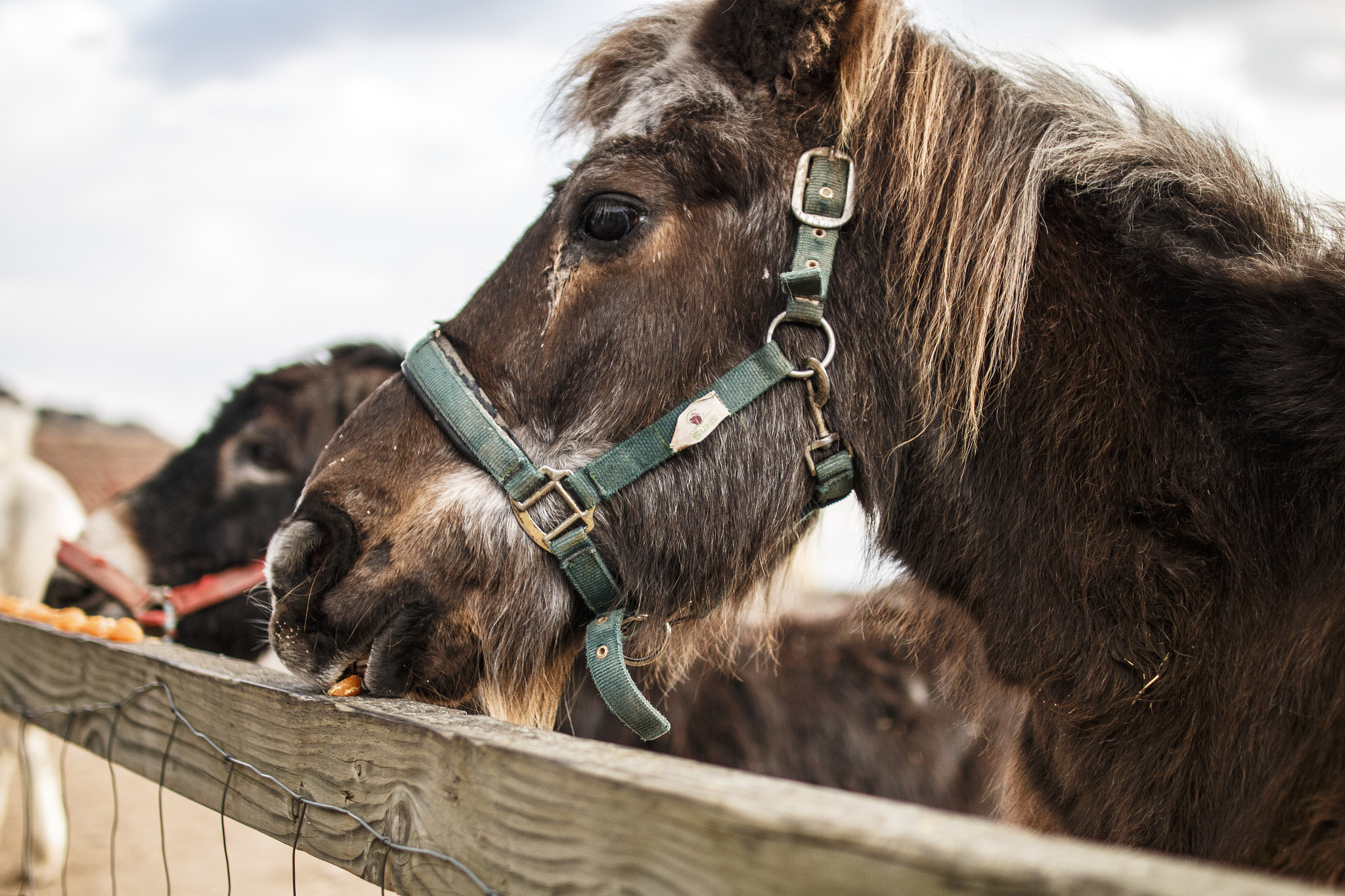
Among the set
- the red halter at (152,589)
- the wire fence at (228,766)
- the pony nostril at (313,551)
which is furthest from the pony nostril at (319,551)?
the red halter at (152,589)

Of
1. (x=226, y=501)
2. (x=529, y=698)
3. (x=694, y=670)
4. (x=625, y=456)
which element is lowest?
(x=694, y=670)

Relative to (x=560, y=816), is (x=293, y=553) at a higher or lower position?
higher

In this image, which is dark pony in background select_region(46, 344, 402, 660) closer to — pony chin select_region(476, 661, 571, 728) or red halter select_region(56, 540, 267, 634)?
red halter select_region(56, 540, 267, 634)

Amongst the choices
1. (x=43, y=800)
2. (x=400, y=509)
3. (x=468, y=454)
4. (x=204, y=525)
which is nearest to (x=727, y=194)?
(x=468, y=454)

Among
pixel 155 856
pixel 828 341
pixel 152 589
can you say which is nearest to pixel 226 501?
pixel 152 589

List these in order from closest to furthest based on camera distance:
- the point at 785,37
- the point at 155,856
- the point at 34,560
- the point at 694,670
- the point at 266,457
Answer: the point at 785,37 → the point at 694,670 → the point at 266,457 → the point at 155,856 → the point at 34,560

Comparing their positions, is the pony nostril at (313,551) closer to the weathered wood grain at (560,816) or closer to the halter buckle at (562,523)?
the weathered wood grain at (560,816)

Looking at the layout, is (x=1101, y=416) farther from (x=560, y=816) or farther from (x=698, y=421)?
(x=560, y=816)

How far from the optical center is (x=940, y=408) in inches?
62.5

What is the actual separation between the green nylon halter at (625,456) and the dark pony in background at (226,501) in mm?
2817

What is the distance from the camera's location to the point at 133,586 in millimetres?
3916

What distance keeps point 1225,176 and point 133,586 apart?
4.37 metres

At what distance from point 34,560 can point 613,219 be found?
5.36m

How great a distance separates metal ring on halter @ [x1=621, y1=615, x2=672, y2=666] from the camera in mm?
1719
